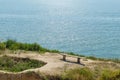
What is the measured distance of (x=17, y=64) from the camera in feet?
61.0

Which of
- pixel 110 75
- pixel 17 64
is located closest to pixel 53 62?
pixel 17 64

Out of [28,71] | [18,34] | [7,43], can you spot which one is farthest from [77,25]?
[28,71]

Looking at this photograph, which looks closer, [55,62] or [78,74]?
[78,74]

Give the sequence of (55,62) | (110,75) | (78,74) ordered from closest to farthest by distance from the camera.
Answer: (110,75) → (78,74) → (55,62)

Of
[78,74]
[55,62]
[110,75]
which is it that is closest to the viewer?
[110,75]

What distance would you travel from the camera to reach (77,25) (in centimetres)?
7994

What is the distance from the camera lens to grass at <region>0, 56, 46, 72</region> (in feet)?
59.0

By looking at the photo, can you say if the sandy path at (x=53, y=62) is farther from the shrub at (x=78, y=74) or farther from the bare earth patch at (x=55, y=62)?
the shrub at (x=78, y=74)

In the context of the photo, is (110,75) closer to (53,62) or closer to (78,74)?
(78,74)

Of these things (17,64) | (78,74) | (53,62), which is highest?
(53,62)

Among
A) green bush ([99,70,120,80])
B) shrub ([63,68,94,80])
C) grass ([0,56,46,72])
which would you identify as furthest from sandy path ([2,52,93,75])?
green bush ([99,70,120,80])

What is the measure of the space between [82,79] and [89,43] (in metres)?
36.0

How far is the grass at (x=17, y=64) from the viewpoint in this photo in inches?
707

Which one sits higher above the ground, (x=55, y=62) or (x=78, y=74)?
(x=55, y=62)
